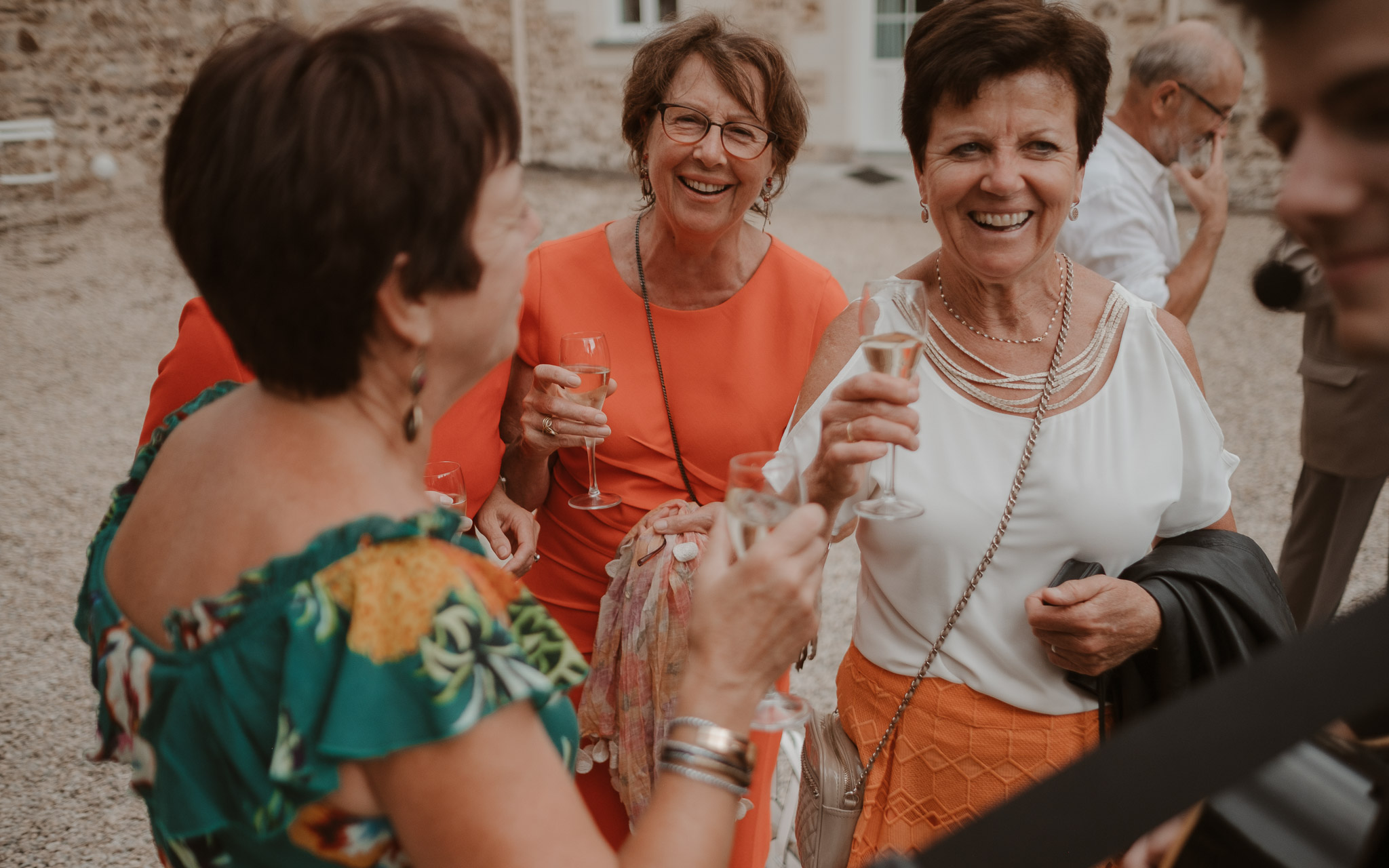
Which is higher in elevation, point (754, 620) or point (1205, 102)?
point (1205, 102)

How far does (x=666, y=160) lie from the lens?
2.68m

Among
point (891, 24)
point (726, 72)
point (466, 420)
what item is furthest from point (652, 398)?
point (891, 24)

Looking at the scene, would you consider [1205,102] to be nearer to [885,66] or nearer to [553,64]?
[885,66]

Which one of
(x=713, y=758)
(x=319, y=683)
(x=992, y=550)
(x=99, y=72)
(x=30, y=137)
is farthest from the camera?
(x=99, y=72)

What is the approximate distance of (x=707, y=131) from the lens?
268cm

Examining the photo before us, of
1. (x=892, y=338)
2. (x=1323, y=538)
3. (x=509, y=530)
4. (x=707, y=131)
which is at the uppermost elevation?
(x=707, y=131)

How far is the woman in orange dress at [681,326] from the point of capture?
267 centimetres

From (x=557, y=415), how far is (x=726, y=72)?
3.36ft

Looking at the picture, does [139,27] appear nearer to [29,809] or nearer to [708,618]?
[29,809]

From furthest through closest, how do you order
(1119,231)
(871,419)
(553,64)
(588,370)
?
(553,64) → (1119,231) → (588,370) → (871,419)

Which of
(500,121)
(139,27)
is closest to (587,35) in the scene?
(139,27)

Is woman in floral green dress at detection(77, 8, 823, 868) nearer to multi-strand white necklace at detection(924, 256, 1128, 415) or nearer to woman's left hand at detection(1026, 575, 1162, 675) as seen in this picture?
woman's left hand at detection(1026, 575, 1162, 675)

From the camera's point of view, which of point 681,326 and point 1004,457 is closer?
point 1004,457

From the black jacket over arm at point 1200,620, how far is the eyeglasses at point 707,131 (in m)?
1.46
